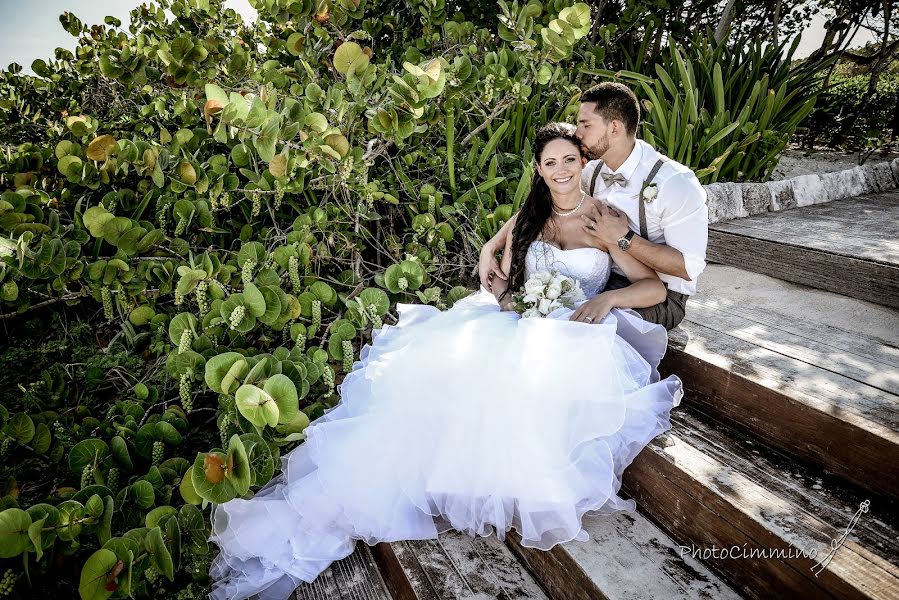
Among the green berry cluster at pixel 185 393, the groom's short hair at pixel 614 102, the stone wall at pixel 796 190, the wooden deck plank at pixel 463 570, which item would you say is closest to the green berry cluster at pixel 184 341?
the green berry cluster at pixel 185 393

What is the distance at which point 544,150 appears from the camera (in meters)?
2.07

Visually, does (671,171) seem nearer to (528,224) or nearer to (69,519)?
(528,224)

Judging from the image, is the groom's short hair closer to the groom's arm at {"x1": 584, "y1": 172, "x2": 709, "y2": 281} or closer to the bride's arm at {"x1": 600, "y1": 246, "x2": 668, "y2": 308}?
the groom's arm at {"x1": 584, "y1": 172, "x2": 709, "y2": 281}

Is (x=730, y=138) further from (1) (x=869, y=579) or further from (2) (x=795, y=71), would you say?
(1) (x=869, y=579)

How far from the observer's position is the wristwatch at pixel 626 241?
78.2 inches

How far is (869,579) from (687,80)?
3118 mm

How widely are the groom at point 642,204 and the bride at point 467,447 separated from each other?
10.2 inches

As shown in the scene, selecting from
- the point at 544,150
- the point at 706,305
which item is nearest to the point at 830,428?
the point at 706,305

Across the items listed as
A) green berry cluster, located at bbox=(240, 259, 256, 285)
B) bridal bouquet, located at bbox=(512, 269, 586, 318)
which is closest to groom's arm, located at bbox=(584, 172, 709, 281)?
bridal bouquet, located at bbox=(512, 269, 586, 318)

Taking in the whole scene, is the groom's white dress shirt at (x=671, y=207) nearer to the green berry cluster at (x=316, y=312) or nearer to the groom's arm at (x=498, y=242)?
the groom's arm at (x=498, y=242)

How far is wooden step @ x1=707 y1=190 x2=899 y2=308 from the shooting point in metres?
2.32

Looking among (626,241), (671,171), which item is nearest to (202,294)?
(626,241)

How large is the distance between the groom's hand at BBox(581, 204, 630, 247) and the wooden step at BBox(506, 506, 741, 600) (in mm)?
998

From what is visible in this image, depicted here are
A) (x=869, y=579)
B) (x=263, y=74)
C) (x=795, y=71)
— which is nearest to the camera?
(x=869, y=579)
